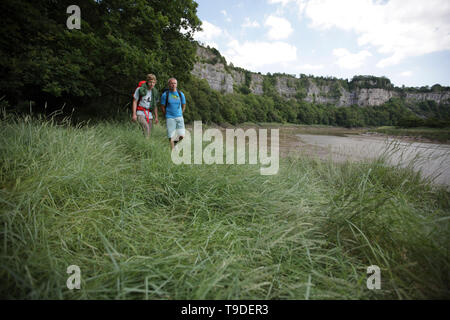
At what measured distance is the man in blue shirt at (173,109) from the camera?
170 inches

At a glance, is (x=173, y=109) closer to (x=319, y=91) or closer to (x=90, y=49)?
(x=90, y=49)

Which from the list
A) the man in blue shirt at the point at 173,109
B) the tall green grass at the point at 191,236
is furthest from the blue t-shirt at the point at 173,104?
the tall green grass at the point at 191,236

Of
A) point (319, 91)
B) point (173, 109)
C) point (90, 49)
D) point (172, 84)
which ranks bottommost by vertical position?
point (173, 109)

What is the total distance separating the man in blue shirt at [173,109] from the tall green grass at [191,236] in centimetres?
212

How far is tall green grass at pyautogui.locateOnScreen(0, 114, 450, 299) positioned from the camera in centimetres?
104

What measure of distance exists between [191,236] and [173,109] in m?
3.53

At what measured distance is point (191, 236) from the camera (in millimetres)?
1532

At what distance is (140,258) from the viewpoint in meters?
1.22

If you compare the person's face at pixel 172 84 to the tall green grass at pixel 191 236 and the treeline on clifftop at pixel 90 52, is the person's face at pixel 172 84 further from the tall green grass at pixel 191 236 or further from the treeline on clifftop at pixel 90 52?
the treeline on clifftop at pixel 90 52

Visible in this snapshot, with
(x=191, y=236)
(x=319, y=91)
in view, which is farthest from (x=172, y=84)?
(x=319, y=91)
